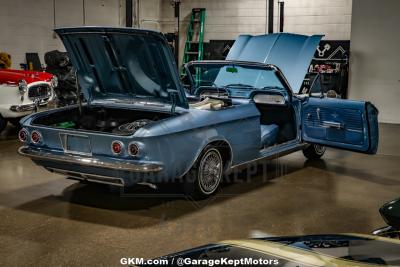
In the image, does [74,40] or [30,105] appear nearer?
[74,40]

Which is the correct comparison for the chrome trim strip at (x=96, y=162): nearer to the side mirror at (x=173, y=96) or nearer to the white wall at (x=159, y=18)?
the side mirror at (x=173, y=96)

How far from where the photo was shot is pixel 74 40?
5.33m

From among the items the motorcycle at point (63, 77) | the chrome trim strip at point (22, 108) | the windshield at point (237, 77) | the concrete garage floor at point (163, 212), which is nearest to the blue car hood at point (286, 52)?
the windshield at point (237, 77)

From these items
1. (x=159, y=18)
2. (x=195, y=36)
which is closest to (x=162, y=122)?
(x=195, y=36)

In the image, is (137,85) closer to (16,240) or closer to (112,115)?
(112,115)

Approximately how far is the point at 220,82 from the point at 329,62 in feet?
23.9

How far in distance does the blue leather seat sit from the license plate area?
2.35 metres

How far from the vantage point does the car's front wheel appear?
5.19m

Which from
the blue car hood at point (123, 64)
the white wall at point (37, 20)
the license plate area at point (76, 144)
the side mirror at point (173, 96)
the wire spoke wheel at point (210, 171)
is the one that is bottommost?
the wire spoke wheel at point (210, 171)

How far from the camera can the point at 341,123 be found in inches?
237

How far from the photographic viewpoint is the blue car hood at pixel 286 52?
7.00 m

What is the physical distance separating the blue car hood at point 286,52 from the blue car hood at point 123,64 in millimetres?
2347

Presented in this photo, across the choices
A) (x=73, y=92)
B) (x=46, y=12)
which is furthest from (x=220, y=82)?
(x=46, y=12)

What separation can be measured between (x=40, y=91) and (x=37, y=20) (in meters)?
4.89
